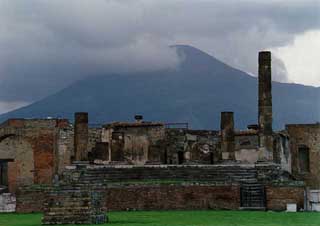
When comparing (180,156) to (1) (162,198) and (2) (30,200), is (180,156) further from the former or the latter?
(2) (30,200)

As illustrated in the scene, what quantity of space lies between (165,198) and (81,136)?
878 centimetres

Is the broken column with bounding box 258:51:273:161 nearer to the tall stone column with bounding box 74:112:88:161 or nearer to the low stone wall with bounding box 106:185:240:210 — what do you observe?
the low stone wall with bounding box 106:185:240:210

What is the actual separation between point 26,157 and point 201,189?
670 inches

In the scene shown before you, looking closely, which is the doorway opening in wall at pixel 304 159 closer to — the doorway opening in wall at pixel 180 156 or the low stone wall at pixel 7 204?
the doorway opening in wall at pixel 180 156

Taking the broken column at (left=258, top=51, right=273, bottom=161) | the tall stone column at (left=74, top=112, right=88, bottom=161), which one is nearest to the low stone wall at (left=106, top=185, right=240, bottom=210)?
the broken column at (left=258, top=51, right=273, bottom=161)

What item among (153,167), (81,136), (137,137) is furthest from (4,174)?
(153,167)

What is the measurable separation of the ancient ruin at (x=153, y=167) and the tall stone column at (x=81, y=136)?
0.04 meters

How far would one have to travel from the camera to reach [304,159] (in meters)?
52.2

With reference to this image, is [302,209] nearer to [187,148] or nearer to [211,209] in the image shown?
[211,209]

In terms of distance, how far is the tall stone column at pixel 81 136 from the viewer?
42.0 m

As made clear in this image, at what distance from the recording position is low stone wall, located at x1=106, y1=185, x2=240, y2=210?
113 feet

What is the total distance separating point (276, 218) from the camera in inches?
1082

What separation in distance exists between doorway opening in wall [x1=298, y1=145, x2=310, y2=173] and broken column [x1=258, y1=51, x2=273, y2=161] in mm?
11911

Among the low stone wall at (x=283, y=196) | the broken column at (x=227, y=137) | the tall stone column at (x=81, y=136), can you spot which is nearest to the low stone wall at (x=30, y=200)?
the tall stone column at (x=81, y=136)
